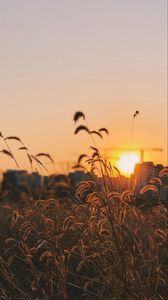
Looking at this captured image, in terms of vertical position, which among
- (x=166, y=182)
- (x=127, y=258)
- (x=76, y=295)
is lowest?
(x=76, y=295)

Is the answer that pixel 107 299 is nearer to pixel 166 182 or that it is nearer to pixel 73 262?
pixel 166 182

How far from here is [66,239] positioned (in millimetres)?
10977

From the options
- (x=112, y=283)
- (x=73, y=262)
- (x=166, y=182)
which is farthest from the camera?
Result: (x=73, y=262)

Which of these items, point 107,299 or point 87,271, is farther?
point 87,271

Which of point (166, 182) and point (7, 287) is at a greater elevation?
point (166, 182)

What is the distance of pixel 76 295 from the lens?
8992 millimetres

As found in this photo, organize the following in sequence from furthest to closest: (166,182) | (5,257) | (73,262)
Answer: (5,257)
(73,262)
(166,182)

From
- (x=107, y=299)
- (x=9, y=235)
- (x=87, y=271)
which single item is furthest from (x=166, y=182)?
(x=9, y=235)

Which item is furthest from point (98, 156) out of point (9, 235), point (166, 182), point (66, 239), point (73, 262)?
point (9, 235)

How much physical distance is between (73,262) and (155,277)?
3648 millimetres

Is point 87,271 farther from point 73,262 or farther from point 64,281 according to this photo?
point 64,281

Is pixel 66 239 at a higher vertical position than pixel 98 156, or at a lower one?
lower

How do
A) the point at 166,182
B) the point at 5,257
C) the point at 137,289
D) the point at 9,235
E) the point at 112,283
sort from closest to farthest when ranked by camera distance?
the point at 137,289 < the point at 112,283 < the point at 166,182 < the point at 5,257 < the point at 9,235

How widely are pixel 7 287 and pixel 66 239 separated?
2.16 meters
